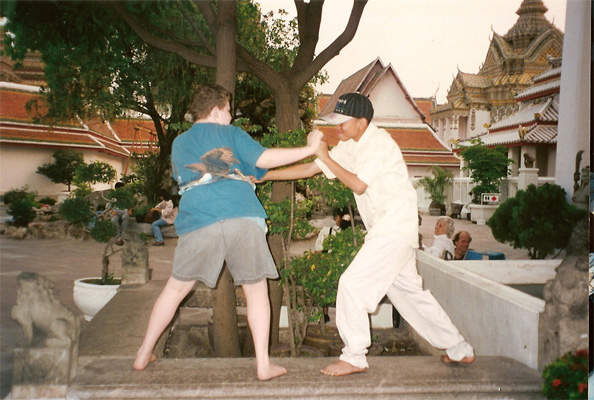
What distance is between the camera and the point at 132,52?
480 centimetres

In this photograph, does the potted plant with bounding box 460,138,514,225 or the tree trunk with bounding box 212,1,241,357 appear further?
the potted plant with bounding box 460,138,514,225

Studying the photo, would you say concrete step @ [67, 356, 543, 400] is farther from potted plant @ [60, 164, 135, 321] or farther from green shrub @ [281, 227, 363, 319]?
potted plant @ [60, 164, 135, 321]

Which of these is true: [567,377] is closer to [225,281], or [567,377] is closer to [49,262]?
[225,281]

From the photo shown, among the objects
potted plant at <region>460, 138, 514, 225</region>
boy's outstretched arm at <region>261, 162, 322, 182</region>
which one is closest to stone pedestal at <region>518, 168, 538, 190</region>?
potted plant at <region>460, 138, 514, 225</region>

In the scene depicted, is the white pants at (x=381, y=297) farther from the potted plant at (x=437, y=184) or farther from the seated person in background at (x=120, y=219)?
the seated person in background at (x=120, y=219)

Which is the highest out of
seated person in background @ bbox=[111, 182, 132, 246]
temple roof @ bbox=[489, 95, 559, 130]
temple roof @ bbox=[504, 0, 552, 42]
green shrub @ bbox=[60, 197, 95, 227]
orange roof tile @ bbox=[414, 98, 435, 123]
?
temple roof @ bbox=[504, 0, 552, 42]

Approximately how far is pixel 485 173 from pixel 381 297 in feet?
7.36

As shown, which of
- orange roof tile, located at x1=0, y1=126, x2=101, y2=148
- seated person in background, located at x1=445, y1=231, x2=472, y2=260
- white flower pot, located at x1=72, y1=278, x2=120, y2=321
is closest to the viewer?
orange roof tile, located at x1=0, y1=126, x2=101, y2=148

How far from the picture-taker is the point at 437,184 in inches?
183

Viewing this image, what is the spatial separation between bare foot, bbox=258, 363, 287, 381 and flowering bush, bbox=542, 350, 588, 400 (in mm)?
1447

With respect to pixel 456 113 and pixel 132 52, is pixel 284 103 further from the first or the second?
pixel 456 113

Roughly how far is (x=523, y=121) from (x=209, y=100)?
360cm

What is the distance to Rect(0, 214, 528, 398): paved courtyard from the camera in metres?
3.23

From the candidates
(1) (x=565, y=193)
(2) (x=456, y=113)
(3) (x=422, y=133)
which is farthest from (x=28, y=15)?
A: (2) (x=456, y=113)
